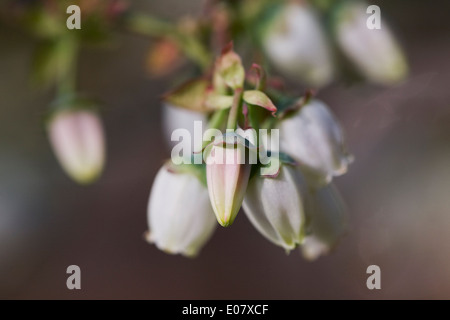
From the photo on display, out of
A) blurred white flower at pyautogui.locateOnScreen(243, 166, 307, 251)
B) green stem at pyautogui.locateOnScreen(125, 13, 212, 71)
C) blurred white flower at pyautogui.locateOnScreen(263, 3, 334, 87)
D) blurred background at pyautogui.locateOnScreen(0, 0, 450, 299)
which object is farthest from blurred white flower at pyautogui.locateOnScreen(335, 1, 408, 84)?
blurred background at pyautogui.locateOnScreen(0, 0, 450, 299)

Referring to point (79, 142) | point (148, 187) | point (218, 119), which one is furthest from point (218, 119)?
point (148, 187)

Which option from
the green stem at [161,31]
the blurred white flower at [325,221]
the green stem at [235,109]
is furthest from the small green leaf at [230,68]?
the green stem at [161,31]

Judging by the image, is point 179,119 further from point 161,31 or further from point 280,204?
point 280,204

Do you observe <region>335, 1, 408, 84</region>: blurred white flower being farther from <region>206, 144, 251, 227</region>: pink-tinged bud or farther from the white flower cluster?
<region>206, 144, 251, 227</region>: pink-tinged bud

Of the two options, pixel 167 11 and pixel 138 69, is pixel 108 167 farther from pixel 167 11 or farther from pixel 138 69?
pixel 167 11

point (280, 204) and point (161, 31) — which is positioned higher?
point (161, 31)

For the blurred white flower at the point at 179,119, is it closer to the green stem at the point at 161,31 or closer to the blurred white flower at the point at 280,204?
the green stem at the point at 161,31
